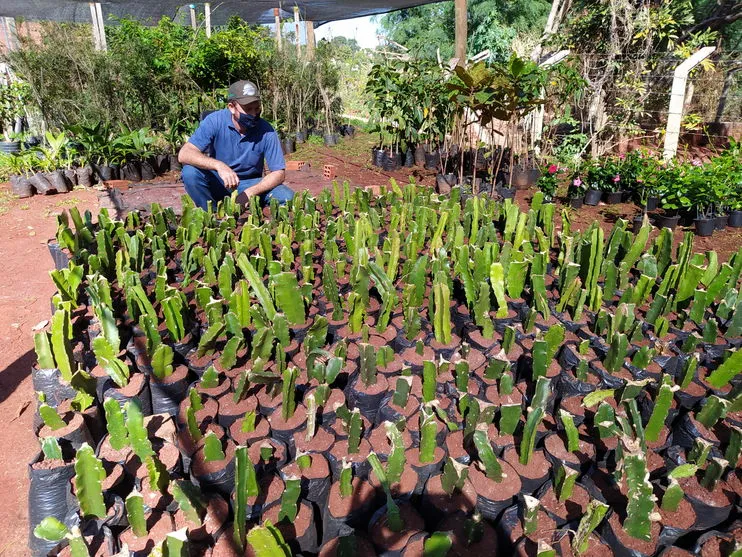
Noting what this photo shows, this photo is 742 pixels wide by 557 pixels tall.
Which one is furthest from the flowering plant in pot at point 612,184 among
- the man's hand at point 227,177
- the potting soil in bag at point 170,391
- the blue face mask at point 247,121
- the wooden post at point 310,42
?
the wooden post at point 310,42

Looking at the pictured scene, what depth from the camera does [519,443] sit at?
57.2 inches

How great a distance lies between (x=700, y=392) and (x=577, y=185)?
3.84 m

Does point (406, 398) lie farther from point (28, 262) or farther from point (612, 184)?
point (612, 184)

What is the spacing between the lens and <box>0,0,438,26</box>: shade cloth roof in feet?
35.2

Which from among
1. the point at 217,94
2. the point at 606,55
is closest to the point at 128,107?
the point at 217,94

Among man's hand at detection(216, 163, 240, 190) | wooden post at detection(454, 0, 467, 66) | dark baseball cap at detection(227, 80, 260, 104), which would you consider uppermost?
wooden post at detection(454, 0, 467, 66)

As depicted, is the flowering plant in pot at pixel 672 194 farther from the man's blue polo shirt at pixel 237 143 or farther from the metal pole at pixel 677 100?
the man's blue polo shirt at pixel 237 143

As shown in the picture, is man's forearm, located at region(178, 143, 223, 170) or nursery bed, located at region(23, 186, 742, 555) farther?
man's forearm, located at region(178, 143, 223, 170)

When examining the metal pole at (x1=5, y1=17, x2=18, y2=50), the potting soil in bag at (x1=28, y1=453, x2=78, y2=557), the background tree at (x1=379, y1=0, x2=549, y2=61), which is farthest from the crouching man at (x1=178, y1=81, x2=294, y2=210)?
the background tree at (x1=379, y1=0, x2=549, y2=61)

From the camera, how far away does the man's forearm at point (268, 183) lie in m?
3.61

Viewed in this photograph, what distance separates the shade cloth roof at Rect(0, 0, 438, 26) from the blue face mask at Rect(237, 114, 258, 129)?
8213mm

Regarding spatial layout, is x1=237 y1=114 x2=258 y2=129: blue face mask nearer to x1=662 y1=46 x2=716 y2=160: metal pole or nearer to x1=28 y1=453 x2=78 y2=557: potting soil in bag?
x1=28 y1=453 x2=78 y2=557: potting soil in bag

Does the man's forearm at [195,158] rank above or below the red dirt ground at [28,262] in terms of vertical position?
above

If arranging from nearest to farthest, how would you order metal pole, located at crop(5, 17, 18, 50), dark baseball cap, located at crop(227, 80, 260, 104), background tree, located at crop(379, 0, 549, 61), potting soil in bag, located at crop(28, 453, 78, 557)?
potting soil in bag, located at crop(28, 453, 78, 557) → dark baseball cap, located at crop(227, 80, 260, 104) → metal pole, located at crop(5, 17, 18, 50) → background tree, located at crop(379, 0, 549, 61)
